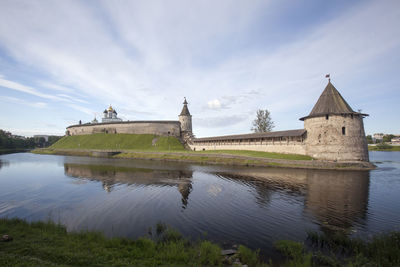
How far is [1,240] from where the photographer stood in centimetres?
619

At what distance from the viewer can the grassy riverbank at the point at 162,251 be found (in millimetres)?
5293

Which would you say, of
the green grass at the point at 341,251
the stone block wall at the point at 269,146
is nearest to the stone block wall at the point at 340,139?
the stone block wall at the point at 269,146

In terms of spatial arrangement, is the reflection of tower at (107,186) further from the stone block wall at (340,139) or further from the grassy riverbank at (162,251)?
the stone block wall at (340,139)

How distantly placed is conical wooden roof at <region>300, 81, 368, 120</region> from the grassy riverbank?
91.2 ft

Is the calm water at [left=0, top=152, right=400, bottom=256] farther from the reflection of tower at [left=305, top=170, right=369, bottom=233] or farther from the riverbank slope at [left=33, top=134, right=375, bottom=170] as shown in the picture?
the riverbank slope at [left=33, top=134, right=375, bottom=170]

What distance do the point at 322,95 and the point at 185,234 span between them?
3419 cm

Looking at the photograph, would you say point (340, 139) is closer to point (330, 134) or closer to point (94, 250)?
point (330, 134)

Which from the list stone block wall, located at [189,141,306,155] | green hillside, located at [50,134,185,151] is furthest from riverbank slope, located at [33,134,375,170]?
stone block wall, located at [189,141,306,155]

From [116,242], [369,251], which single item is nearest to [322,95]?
[369,251]

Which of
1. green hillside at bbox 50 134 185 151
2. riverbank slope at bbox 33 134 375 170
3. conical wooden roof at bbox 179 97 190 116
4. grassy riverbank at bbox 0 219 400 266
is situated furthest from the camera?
conical wooden roof at bbox 179 97 190 116

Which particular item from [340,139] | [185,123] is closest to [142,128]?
[185,123]

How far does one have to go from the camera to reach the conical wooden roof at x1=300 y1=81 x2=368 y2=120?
29.7 m

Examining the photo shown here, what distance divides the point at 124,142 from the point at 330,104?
59.6 meters

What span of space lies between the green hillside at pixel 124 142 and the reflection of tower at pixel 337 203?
47.6m
